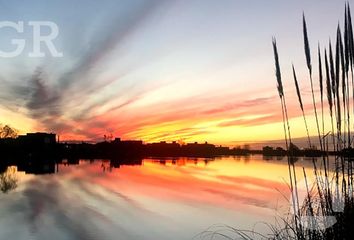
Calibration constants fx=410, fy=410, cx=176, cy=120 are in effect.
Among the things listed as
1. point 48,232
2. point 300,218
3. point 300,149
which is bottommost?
point 48,232

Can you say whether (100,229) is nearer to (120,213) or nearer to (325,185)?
(120,213)

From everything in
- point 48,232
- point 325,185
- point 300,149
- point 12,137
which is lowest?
point 48,232

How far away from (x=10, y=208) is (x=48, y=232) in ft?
22.0

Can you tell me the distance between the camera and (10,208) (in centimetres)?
1736

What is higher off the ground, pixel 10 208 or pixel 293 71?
pixel 293 71

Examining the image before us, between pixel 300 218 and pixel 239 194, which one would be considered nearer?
pixel 300 218

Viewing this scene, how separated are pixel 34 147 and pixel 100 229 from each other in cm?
9703

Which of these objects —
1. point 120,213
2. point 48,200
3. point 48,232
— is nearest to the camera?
point 48,232

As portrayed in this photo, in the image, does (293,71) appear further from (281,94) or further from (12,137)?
(12,137)

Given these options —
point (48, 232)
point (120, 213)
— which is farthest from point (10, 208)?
point (48, 232)

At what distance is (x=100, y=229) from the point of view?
466 inches

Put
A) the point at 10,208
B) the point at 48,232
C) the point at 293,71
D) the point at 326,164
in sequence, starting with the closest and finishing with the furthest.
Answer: the point at 293,71 → the point at 326,164 → the point at 48,232 → the point at 10,208

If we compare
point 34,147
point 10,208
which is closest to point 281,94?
point 10,208

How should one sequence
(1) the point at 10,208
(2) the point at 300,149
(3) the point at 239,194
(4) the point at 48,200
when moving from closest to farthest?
(2) the point at 300,149
(1) the point at 10,208
(4) the point at 48,200
(3) the point at 239,194
